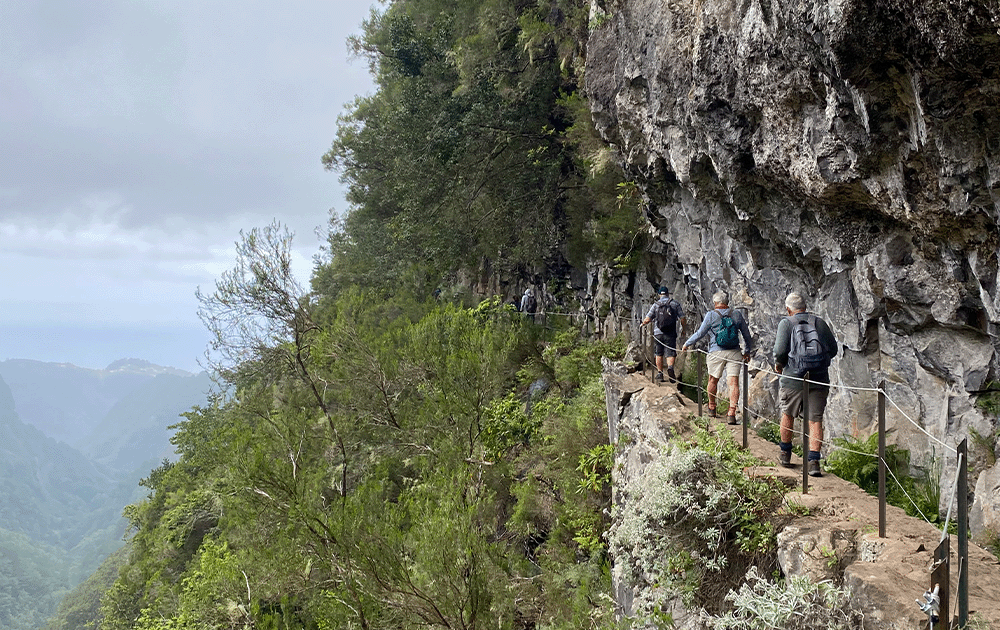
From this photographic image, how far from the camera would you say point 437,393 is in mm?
11945

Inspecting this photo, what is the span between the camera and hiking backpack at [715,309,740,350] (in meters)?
6.96

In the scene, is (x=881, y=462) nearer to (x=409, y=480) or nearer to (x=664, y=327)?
(x=664, y=327)

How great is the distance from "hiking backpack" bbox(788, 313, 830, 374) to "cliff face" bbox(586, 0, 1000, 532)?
3.80ft

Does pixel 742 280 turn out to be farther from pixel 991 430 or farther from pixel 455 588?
pixel 455 588

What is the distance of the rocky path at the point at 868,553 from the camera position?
10.4ft

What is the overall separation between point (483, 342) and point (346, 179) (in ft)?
54.7

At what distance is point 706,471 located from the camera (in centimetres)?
462

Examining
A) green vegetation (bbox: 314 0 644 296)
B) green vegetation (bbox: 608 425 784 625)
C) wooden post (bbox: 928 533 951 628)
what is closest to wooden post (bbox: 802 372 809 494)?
green vegetation (bbox: 608 425 784 625)

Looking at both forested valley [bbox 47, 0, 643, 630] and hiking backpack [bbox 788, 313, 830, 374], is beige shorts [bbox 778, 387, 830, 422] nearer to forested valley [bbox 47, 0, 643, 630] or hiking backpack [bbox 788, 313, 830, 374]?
hiking backpack [bbox 788, 313, 830, 374]

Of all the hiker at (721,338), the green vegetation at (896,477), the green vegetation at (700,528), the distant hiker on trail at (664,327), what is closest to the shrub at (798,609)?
the green vegetation at (700,528)

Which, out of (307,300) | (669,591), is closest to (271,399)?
(307,300)

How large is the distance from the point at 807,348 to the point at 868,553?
6.85 feet

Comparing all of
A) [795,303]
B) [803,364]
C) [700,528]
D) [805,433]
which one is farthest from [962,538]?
[795,303]

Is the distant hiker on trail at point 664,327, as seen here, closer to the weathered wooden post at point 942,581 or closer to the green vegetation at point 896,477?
the green vegetation at point 896,477
